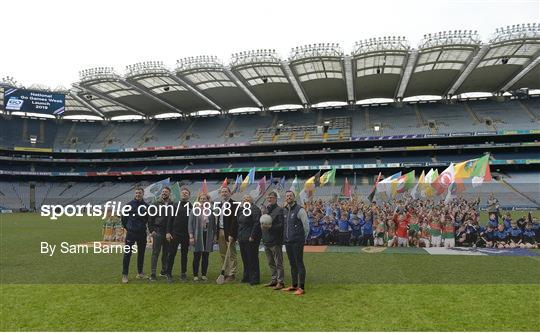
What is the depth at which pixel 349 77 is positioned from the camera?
134 ft

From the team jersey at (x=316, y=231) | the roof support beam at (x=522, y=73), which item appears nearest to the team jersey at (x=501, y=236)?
the team jersey at (x=316, y=231)

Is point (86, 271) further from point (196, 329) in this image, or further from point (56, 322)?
point (196, 329)

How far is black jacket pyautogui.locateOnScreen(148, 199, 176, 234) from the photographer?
8.32 meters

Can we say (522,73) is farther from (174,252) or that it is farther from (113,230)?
(174,252)

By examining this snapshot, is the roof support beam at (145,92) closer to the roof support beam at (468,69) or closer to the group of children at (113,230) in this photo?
the group of children at (113,230)

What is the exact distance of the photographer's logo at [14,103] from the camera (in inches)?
1896

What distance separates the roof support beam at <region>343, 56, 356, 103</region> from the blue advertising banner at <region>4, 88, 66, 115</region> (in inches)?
1447

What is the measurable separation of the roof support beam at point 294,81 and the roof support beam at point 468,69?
1696 centimetres

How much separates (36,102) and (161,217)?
51.8m

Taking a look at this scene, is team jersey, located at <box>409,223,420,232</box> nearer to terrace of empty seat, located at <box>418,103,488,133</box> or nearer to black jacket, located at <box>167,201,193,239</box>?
black jacket, located at <box>167,201,193,239</box>

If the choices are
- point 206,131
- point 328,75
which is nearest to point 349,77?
point 328,75

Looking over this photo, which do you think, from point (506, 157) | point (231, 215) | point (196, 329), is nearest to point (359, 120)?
point (506, 157)

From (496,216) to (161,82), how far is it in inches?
1434

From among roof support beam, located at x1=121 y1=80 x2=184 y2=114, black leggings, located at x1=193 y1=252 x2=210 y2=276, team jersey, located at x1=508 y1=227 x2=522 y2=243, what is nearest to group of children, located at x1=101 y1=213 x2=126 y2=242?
black leggings, located at x1=193 y1=252 x2=210 y2=276
